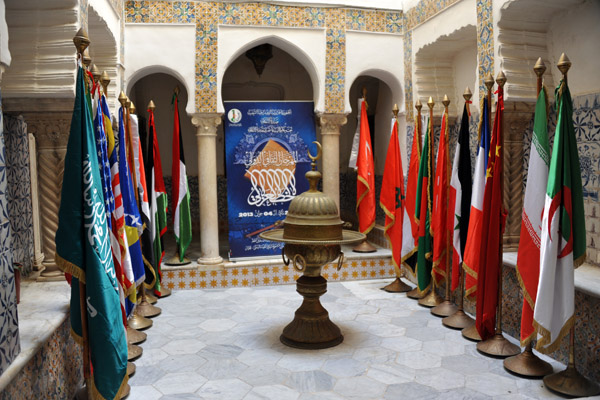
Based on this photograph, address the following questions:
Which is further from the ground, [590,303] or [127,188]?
[127,188]

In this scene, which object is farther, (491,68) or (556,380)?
(491,68)

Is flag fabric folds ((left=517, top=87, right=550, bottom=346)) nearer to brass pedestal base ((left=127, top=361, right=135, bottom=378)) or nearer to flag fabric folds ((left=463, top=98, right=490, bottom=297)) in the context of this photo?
flag fabric folds ((left=463, top=98, right=490, bottom=297))

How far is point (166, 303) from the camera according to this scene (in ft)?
19.5

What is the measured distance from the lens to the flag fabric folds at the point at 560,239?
11.0 ft

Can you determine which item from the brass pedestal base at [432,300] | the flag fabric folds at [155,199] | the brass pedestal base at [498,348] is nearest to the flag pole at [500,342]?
the brass pedestal base at [498,348]

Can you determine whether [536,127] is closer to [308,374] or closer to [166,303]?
[308,374]

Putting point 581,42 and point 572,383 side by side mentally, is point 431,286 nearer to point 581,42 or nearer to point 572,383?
point 572,383

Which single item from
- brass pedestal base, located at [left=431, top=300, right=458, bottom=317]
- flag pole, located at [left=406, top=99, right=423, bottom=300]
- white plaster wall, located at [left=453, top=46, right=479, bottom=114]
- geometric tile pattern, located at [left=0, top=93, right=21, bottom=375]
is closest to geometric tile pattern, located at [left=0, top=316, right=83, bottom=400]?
geometric tile pattern, located at [left=0, top=93, right=21, bottom=375]

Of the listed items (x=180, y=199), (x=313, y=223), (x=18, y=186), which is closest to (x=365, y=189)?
(x=180, y=199)

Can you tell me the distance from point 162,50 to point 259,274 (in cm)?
317

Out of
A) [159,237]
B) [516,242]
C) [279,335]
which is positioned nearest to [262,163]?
[159,237]

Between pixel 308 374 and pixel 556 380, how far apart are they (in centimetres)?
176

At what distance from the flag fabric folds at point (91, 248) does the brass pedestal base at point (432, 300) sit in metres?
3.70

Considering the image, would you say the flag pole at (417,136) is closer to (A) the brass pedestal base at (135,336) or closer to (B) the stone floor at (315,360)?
(B) the stone floor at (315,360)
